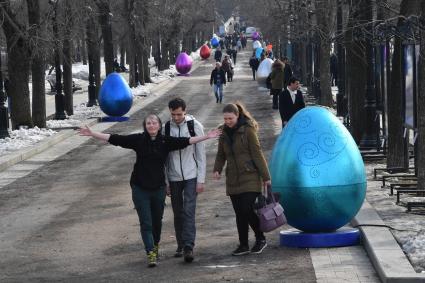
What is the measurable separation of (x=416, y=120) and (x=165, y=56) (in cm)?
7223

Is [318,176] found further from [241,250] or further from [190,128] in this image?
[190,128]

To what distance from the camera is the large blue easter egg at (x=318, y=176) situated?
12195mm

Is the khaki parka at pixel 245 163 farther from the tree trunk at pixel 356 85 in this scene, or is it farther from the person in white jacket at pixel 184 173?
the tree trunk at pixel 356 85

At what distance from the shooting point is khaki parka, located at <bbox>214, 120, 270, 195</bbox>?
11977 mm

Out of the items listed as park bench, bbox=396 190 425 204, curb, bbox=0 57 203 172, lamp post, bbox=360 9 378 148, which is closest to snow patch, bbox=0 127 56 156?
curb, bbox=0 57 203 172

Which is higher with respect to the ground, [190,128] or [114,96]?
[190,128]

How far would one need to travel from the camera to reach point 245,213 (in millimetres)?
12055

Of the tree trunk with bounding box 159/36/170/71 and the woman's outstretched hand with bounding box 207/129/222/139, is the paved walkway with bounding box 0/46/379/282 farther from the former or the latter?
the tree trunk with bounding box 159/36/170/71

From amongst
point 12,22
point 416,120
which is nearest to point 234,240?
point 416,120

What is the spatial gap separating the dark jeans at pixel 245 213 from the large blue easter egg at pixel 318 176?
44 centimetres

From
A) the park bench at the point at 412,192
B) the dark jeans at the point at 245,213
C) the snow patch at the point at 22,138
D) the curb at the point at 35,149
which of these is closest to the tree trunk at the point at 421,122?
the park bench at the point at 412,192

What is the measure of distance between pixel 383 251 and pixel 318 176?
1386 millimetres

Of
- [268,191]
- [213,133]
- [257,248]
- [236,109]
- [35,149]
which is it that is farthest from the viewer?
[35,149]

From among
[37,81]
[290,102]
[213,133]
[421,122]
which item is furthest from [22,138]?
[213,133]
